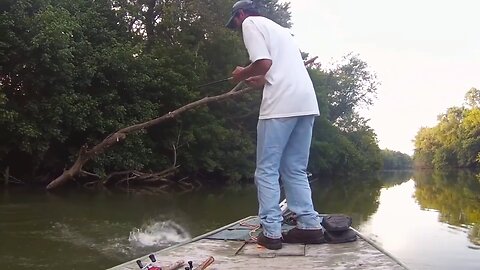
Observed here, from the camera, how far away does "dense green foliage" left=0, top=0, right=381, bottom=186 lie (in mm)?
14734

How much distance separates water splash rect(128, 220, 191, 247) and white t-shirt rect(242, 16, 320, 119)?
12.3 feet

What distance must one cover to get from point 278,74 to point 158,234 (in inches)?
184

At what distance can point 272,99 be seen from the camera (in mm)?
3123

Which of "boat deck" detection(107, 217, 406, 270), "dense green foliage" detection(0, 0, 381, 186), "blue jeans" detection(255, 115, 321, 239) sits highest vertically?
"dense green foliage" detection(0, 0, 381, 186)

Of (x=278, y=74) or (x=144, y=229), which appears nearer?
(x=278, y=74)

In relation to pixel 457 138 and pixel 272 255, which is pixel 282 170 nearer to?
pixel 272 255

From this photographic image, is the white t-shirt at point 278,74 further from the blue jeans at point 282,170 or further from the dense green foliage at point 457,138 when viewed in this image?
the dense green foliage at point 457,138

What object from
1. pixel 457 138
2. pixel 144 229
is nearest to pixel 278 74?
pixel 144 229

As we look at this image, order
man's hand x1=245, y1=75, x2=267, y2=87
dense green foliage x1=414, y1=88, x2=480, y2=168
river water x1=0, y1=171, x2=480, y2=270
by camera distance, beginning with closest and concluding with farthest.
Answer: man's hand x1=245, y1=75, x2=267, y2=87 → river water x1=0, y1=171, x2=480, y2=270 → dense green foliage x1=414, y1=88, x2=480, y2=168

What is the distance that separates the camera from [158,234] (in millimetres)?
7270

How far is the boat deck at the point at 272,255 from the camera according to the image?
2.44 m

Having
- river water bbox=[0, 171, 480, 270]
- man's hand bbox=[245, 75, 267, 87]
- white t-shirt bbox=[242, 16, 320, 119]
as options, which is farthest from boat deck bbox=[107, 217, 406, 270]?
river water bbox=[0, 171, 480, 270]

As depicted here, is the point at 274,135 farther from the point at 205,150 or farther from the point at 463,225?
the point at 205,150

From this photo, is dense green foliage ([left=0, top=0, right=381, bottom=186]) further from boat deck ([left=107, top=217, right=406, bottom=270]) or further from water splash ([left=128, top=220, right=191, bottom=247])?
boat deck ([left=107, top=217, right=406, bottom=270])
